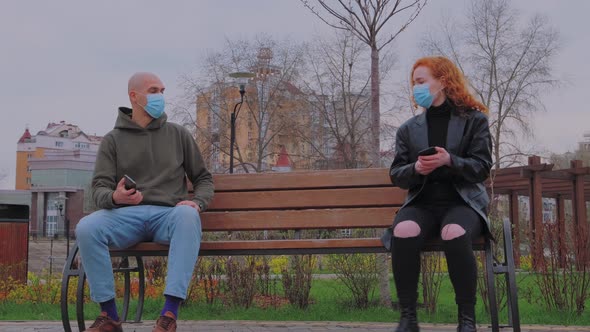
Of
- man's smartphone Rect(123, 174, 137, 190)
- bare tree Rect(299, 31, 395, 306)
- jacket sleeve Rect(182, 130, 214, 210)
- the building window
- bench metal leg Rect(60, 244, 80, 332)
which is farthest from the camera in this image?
the building window

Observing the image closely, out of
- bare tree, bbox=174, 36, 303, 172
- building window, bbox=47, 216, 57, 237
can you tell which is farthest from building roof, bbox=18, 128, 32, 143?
bare tree, bbox=174, 36, 303, 172

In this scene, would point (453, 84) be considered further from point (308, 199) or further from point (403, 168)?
point (308, 199)

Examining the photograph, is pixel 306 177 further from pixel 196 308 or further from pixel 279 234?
pixel 279 234

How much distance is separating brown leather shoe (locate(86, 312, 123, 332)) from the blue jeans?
98 mm

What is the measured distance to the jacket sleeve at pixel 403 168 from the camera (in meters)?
4.06

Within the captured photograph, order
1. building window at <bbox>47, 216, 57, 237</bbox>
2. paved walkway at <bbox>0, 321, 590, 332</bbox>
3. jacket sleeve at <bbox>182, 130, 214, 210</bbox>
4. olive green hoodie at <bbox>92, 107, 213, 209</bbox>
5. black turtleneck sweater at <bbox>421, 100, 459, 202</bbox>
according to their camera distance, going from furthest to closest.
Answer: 1. building window at <bbox>47, 216, 57, 237</bbox>
2. paved walkway at <bbox>0, 321, 590, 332</bbox>
3. jacket sleeve at <bbox>182, 130, 214, 210</bbox>
4. olive green hoodie at <bbox>92, 107, 213, 209</bbox>
5. black turtleneck sweater at <bbox>421, 100, 459, 202</bbox>

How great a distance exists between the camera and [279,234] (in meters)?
10.5

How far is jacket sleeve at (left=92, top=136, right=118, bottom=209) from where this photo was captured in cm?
426

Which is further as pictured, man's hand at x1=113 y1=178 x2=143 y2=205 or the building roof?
the building roof

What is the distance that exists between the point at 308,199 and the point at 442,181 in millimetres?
1111

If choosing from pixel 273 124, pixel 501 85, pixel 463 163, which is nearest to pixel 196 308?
pixel 463 163

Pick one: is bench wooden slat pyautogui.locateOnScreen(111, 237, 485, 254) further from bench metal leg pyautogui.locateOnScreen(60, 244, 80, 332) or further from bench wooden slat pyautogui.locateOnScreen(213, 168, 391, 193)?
bench wooden slat pyautogui.locateOnScreen(213, 168, 391, 193)

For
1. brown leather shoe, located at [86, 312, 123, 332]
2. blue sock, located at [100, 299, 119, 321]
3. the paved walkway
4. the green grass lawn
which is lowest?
the green grass lawn

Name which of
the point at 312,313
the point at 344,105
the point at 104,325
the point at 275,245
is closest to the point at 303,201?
the point at 275,245
